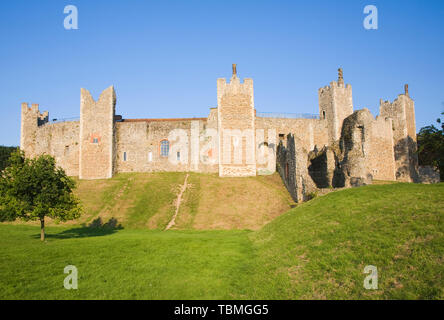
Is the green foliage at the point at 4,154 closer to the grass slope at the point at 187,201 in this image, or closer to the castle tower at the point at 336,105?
the grass slope at the point at 187,201

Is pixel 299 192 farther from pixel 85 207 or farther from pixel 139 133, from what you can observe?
pixel 139 133

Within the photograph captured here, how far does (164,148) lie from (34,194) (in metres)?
22.6

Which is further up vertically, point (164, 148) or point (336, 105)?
point (336, 105)

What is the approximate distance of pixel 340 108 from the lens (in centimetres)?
4412

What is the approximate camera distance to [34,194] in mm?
18703

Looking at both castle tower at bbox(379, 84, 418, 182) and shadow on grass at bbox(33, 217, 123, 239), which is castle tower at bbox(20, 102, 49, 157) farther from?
castle tower at bbox(379, 84, 418, 182)

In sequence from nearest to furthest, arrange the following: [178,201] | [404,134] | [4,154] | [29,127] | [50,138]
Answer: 1. [178,201]
2. [50,138]
3. [29,127]
4. [404,134]
5. [4,154]

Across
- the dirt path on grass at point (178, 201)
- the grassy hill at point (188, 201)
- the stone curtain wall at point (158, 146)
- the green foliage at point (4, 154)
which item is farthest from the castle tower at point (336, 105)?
the green foliage at point (4, 154)

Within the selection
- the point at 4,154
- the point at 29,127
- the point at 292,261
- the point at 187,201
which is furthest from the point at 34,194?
the point at 4,154

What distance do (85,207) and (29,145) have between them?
72.7 feet

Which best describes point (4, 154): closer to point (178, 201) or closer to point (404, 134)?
point (178, 201)

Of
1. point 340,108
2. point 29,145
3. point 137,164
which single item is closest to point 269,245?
point 137,164

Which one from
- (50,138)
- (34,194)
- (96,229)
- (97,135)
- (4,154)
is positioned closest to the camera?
(34,194)

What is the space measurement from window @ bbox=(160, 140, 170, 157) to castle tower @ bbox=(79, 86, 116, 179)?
5275 millimetres
